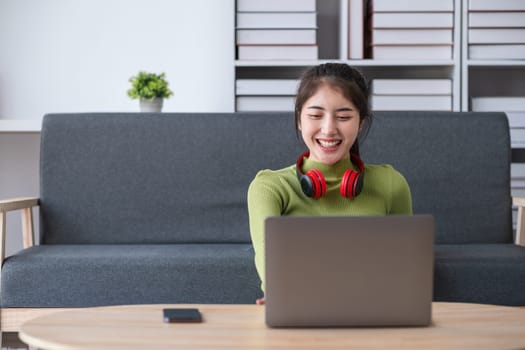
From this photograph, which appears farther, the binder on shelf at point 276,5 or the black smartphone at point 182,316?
the binder on shelf at point 276,5

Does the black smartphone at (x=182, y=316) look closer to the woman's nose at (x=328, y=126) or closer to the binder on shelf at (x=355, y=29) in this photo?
the woman's nose at (x=328, y=126)

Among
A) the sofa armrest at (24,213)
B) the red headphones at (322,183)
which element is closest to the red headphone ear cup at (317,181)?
the red headphones at (322,183)

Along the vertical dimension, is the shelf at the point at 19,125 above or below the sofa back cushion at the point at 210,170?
above

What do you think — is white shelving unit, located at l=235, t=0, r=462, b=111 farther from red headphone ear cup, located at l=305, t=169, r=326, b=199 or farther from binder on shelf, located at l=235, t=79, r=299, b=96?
red headphone ear cup, located at l=305, t=169, r=326, b=199

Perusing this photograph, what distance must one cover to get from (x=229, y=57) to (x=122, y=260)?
1.40 meters

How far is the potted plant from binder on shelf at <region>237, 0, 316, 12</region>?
0.45 m

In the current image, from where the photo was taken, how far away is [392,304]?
1.05 metres

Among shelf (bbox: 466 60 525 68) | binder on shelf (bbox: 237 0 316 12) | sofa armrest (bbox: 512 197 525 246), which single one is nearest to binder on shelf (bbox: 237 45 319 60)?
binder on shelf (bbox: 237 0 316 12)

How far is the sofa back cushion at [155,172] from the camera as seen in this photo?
2.52 metres

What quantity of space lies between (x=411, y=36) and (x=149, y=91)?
3.60 ft

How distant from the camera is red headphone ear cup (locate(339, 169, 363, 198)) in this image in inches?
63.8

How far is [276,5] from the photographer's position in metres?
2.92

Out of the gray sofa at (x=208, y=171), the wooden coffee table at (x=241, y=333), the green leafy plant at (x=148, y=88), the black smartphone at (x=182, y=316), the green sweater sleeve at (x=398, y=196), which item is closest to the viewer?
the wooden coffee table at (x=241, y=333)

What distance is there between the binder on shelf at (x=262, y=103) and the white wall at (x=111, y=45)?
12.5 inches
